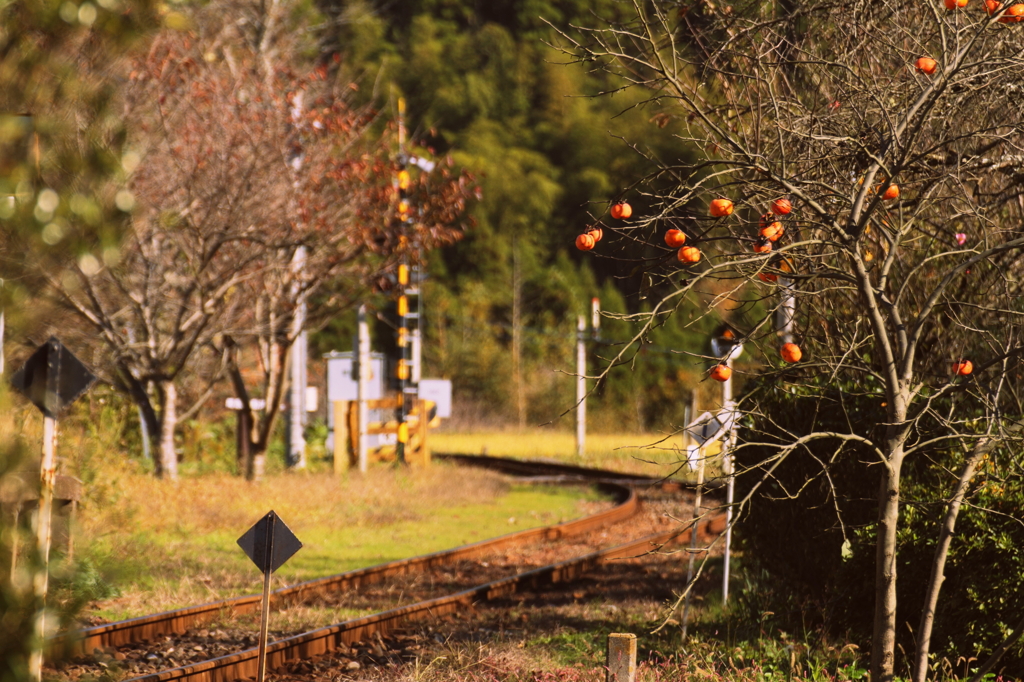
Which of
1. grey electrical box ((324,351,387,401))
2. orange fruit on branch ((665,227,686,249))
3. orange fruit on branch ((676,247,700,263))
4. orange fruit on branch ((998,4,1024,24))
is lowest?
grey electrical box ((324,351,387,401))

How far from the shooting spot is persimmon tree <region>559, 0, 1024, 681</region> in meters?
5.33

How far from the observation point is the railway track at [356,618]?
7.20 m

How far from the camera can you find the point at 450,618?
929cm

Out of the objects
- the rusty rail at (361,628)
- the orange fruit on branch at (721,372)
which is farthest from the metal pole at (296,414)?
the orange fruit on branch at (721,372)

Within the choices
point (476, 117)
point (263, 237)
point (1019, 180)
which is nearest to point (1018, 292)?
point (1019, 180)

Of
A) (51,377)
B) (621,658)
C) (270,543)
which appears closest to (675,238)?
(621,658)

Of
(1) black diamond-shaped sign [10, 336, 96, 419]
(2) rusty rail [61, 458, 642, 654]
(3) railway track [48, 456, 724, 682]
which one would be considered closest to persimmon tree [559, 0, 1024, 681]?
(3) railway track [48, 456, 724, 682]

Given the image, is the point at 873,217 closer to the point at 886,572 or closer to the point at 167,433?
the point at 886,572

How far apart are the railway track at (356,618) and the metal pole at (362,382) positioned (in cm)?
605

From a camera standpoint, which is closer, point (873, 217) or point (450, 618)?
point (873, 217)

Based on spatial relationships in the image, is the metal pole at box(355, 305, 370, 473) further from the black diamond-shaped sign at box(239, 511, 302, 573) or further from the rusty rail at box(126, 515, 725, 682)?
the black diamond-shaped sign at box(239, 511, 302, 573)

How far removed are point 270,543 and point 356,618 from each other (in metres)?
2.70

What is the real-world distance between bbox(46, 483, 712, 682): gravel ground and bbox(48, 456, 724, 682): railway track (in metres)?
0.12

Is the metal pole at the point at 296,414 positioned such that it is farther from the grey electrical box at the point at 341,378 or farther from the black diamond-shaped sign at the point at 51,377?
the black diamond-shaped sign at the point at 51,377
